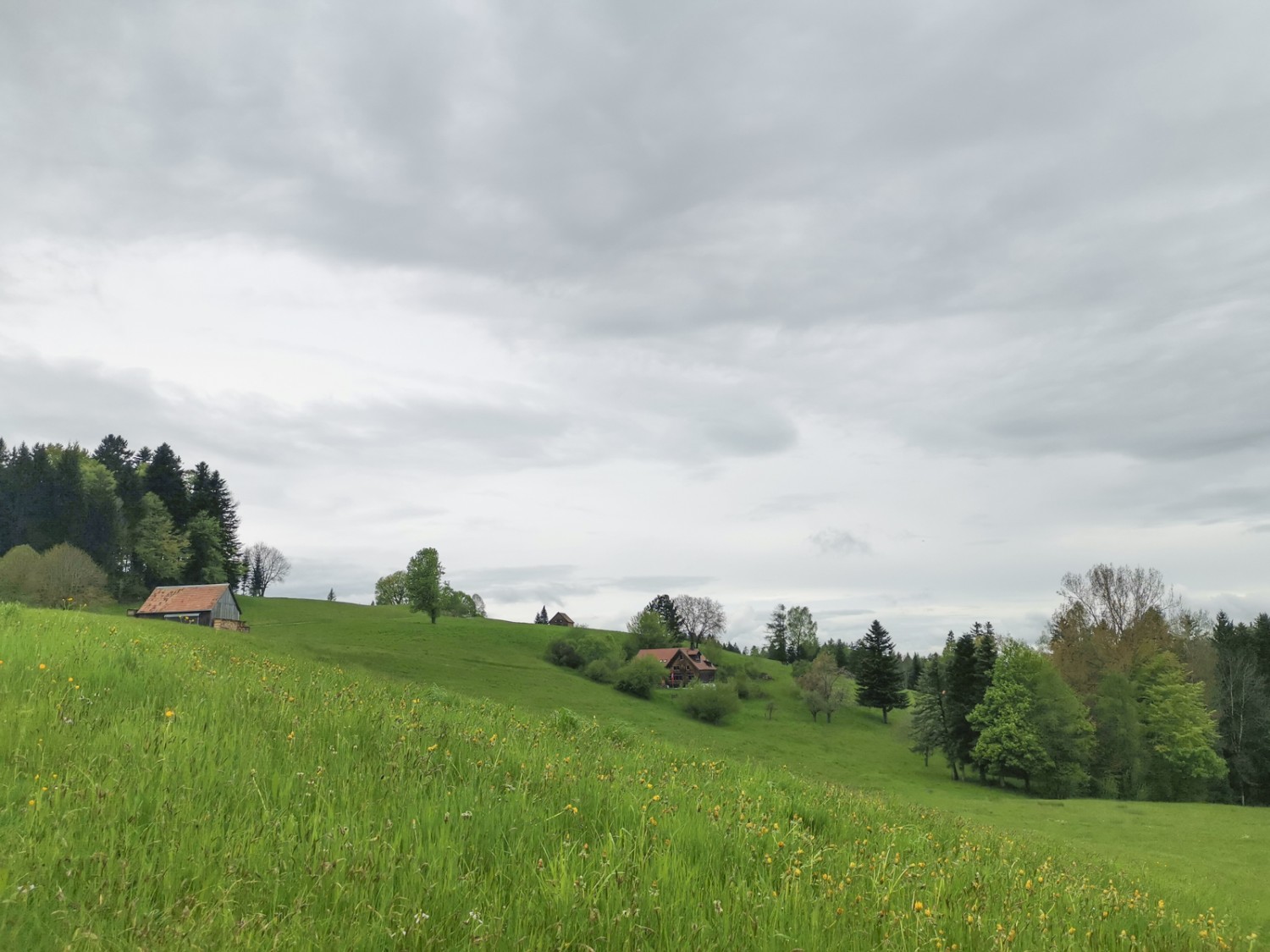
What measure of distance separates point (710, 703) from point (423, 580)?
150 feet

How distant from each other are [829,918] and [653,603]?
6231 inches

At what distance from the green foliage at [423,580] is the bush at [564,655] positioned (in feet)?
62.1

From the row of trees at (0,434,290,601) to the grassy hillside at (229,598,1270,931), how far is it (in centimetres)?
1298

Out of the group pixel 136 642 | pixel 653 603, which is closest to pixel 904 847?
pixel 136 642

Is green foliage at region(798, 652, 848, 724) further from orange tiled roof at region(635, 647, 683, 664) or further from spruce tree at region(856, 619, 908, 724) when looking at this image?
orange tiled roof at region(635, 647, 683, 664)

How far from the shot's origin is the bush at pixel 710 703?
259 feet

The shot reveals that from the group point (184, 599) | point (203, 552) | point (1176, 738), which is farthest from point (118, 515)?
Result: point (1176, 738)

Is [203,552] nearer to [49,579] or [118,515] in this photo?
[118,515]

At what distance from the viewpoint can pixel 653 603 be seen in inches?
6324

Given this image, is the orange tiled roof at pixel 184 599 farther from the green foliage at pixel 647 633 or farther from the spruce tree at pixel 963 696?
the spruce tree at pixel 963 696

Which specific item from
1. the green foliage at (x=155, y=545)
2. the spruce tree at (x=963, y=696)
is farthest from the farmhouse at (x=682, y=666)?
the green foliage at (x=155, y=545)

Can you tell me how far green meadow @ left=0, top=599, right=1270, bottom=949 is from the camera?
3.89 m

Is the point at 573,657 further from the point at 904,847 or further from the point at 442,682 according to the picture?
the point at 904,847

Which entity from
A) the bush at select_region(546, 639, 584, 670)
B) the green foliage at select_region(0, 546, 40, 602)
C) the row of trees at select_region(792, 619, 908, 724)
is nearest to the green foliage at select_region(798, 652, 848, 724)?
the row of trees at select_region(792, 619, 908, 724)
